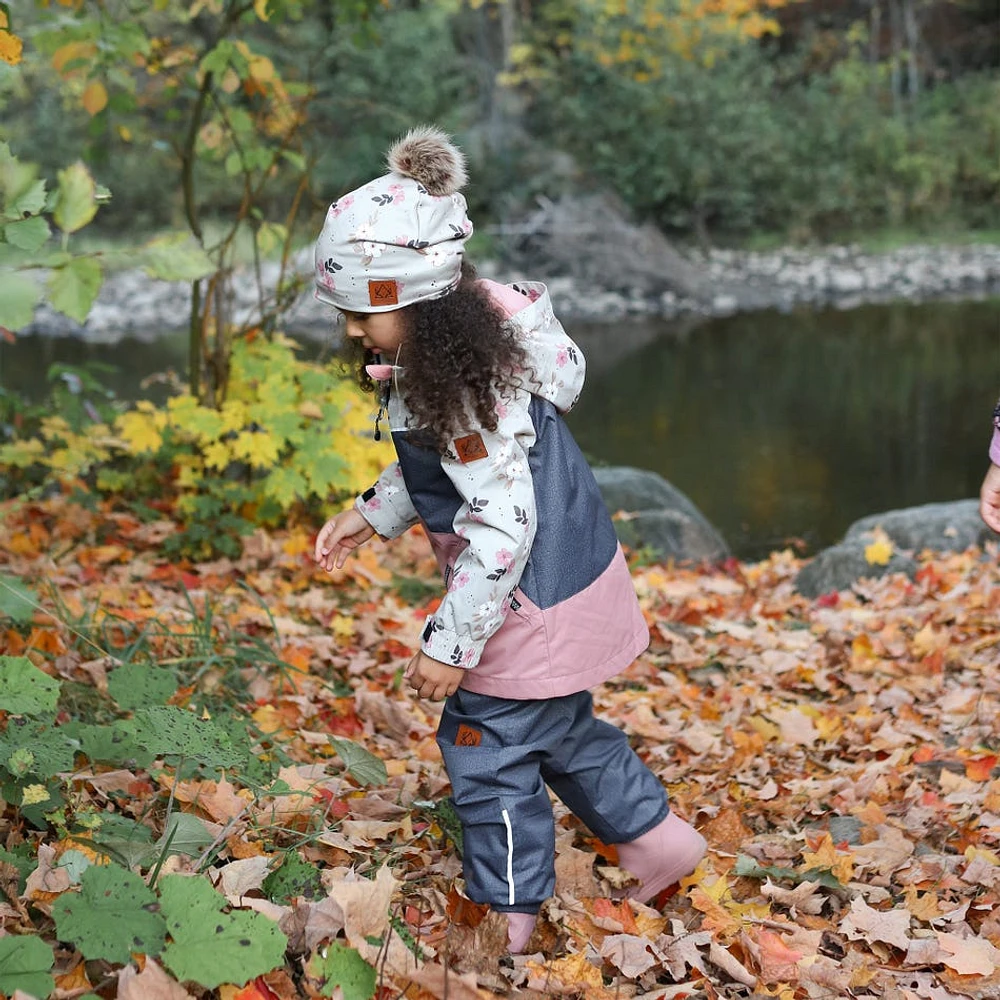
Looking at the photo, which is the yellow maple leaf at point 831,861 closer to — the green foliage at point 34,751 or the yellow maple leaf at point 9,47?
the green foliage at point 34,751

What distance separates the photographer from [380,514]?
88.4 inches

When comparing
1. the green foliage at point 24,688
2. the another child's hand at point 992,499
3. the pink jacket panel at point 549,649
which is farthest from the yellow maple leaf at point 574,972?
the another child's hand at point 992,499

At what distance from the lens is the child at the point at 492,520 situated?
1938mm

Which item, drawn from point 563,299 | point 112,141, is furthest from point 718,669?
point 112,141

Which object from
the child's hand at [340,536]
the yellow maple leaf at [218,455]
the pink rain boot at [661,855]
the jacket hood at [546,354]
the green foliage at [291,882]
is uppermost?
the jacket hood at [546,354]

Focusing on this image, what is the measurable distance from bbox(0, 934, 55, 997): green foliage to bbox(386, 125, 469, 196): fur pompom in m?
1.24

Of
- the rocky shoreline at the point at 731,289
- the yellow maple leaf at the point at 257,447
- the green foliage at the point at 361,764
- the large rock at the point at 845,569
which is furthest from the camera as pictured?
the rocky shoreline at the point at 731,289

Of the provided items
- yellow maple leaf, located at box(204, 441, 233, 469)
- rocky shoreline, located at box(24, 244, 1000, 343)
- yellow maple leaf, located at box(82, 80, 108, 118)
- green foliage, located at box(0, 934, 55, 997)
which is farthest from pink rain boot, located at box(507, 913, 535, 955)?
rocky shoreline, located at box(24, 244, 1000, 343)

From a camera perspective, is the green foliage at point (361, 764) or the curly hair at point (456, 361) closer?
the curly hair at point (456, 361)

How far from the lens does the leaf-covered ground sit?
1.93 meters

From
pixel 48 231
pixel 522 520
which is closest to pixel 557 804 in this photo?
pixel 522 520

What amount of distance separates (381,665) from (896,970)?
1.83 metres

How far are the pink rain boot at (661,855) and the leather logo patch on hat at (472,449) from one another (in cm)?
81

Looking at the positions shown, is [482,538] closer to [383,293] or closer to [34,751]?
[383,293]
